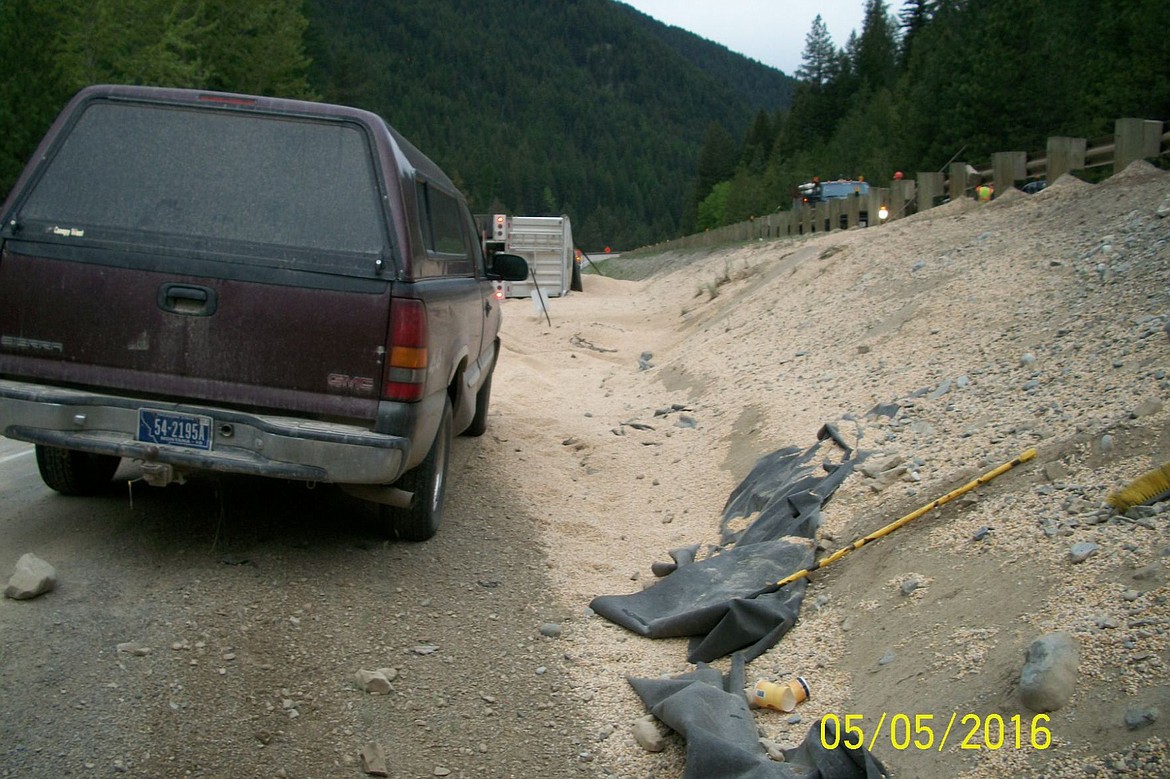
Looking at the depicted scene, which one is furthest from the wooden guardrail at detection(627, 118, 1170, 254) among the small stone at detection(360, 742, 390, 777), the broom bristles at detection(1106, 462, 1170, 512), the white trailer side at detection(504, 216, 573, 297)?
the small stone at detection(360, 742, 390, 777)

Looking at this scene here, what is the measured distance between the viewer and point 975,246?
38.0 ft

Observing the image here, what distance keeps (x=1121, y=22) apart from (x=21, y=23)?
46480 millimetres

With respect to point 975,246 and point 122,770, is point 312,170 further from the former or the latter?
point 975,246

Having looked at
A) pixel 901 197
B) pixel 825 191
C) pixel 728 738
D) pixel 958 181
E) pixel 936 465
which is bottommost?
pixel 728 738

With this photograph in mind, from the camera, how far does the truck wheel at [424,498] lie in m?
5.89

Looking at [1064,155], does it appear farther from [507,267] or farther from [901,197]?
[507,267]

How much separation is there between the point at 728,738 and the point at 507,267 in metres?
5.04

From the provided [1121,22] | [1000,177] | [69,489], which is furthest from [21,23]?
[1121,22]


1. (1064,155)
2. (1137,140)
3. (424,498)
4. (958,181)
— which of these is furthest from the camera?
(958,181)

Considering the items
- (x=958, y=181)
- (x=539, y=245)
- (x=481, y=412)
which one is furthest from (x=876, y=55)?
(x=481, y=412)

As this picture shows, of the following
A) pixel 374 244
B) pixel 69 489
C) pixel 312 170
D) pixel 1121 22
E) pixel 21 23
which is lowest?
pixel 69 489

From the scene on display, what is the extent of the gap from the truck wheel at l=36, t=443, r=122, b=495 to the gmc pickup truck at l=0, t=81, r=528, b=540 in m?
0.92
